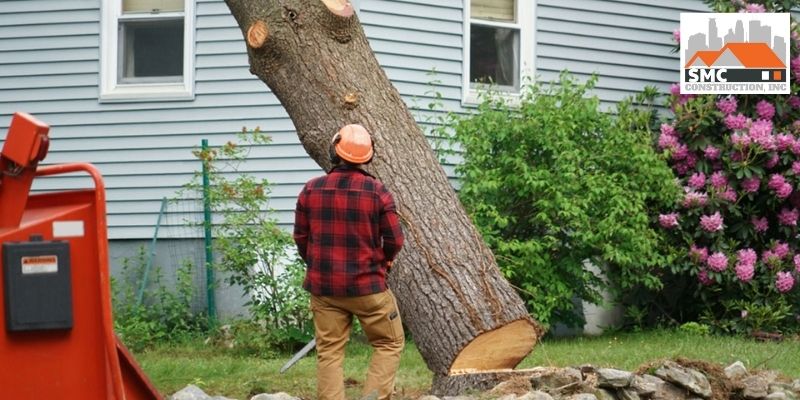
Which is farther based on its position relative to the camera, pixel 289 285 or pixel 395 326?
pixel 289 285

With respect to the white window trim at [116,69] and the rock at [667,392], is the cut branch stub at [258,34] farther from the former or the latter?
the white window trim at [116,69]

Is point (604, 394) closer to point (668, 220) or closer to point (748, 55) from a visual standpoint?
point (668, 220)

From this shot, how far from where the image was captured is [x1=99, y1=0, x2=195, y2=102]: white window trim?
11.5 meters

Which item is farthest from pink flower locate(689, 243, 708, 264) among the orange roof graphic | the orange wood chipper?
the orange wood chipper

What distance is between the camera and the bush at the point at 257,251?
34.2 ft

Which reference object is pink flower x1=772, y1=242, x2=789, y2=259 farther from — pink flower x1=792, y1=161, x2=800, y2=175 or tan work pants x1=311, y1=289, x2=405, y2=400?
tan work pants x1=311, y1=289, x2=405, y2=400

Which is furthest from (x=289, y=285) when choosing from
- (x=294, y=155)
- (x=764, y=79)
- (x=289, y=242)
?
(x=764, y=79)

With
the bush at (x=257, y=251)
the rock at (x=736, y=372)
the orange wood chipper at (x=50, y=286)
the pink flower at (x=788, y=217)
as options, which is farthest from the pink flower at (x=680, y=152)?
the orange wood chipper at (x=50, y=286)

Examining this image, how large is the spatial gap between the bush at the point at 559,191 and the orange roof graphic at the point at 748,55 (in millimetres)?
1696

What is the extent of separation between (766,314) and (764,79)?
241 centimetres

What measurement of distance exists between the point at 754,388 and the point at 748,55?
260 inches

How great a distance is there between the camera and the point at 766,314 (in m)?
11.9

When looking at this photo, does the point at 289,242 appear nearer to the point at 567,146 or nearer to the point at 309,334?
the point at 309,334

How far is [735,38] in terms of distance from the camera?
12961 mm
